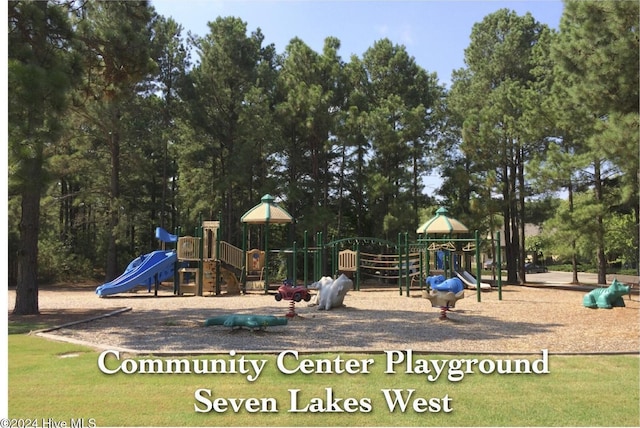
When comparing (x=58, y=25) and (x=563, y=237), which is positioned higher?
(x=58, y=25)

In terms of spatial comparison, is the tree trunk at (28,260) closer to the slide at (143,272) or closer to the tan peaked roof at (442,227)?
the slide at (143,272)

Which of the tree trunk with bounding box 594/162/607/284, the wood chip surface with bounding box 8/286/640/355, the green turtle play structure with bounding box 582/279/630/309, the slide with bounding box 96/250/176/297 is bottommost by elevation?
the wood chip surface with bounding box 8/286/640/355

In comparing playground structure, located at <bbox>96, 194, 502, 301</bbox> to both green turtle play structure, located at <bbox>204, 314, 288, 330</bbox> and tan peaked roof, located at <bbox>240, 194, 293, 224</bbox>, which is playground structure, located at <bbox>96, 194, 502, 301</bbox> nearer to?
tan peaked roof, located at <bbox>240, 194, 293, 224</bbox>

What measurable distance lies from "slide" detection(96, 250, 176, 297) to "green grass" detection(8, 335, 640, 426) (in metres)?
10.8

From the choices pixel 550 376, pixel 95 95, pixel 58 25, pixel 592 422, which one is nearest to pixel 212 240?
pixel 95 95

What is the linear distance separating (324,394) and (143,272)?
13635mm

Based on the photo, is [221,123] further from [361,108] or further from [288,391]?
[288,391]

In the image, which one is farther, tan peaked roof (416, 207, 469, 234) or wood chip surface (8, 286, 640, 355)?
tan peaked roof (416, 207, 469, 234)

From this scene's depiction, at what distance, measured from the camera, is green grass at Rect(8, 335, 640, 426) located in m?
4.21

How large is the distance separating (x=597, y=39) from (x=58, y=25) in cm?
1176

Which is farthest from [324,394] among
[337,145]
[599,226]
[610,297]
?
[337,145]

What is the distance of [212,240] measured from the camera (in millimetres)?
17844

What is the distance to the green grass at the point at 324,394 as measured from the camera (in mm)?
4207

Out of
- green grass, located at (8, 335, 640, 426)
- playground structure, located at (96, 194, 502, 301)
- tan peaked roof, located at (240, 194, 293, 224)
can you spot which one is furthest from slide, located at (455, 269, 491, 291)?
green grass, located at (8, 335, 640, 426)
